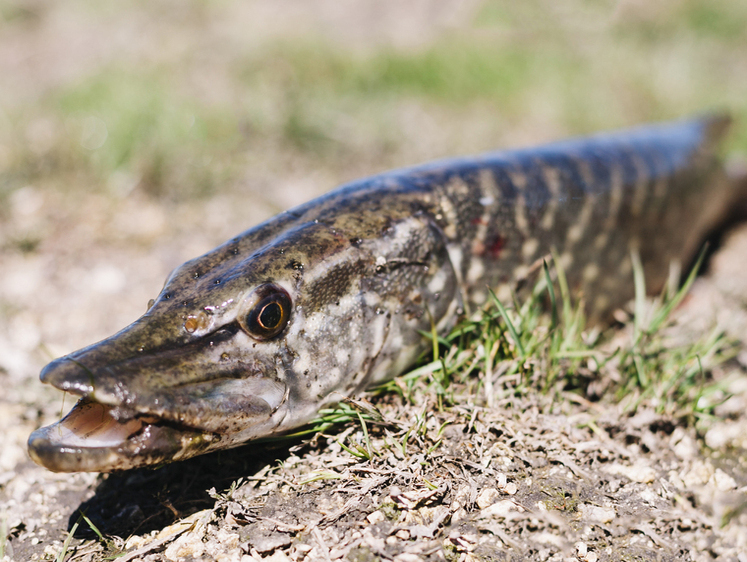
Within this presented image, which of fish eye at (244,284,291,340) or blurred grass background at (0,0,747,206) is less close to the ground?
blurred grass background at (0,0,747,206)

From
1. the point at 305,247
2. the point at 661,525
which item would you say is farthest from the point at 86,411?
the point at 661,525

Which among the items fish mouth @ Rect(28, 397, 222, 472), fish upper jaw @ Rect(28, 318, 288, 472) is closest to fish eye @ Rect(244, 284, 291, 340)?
fish upper jaw @ Rect(28, 318, 288, 472)

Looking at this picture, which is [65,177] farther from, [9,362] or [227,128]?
[9,362]

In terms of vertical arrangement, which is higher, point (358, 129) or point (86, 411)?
point (358, 129)

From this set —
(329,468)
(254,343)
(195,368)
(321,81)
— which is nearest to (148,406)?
(195,368)

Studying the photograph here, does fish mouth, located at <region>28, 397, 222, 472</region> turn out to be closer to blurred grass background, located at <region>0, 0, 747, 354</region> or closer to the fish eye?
the fish eye

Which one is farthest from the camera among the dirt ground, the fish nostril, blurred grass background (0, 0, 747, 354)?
blurred grass background (0, 0, 747, 354)

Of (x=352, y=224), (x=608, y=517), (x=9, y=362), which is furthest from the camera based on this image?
(x=9, y=362)
